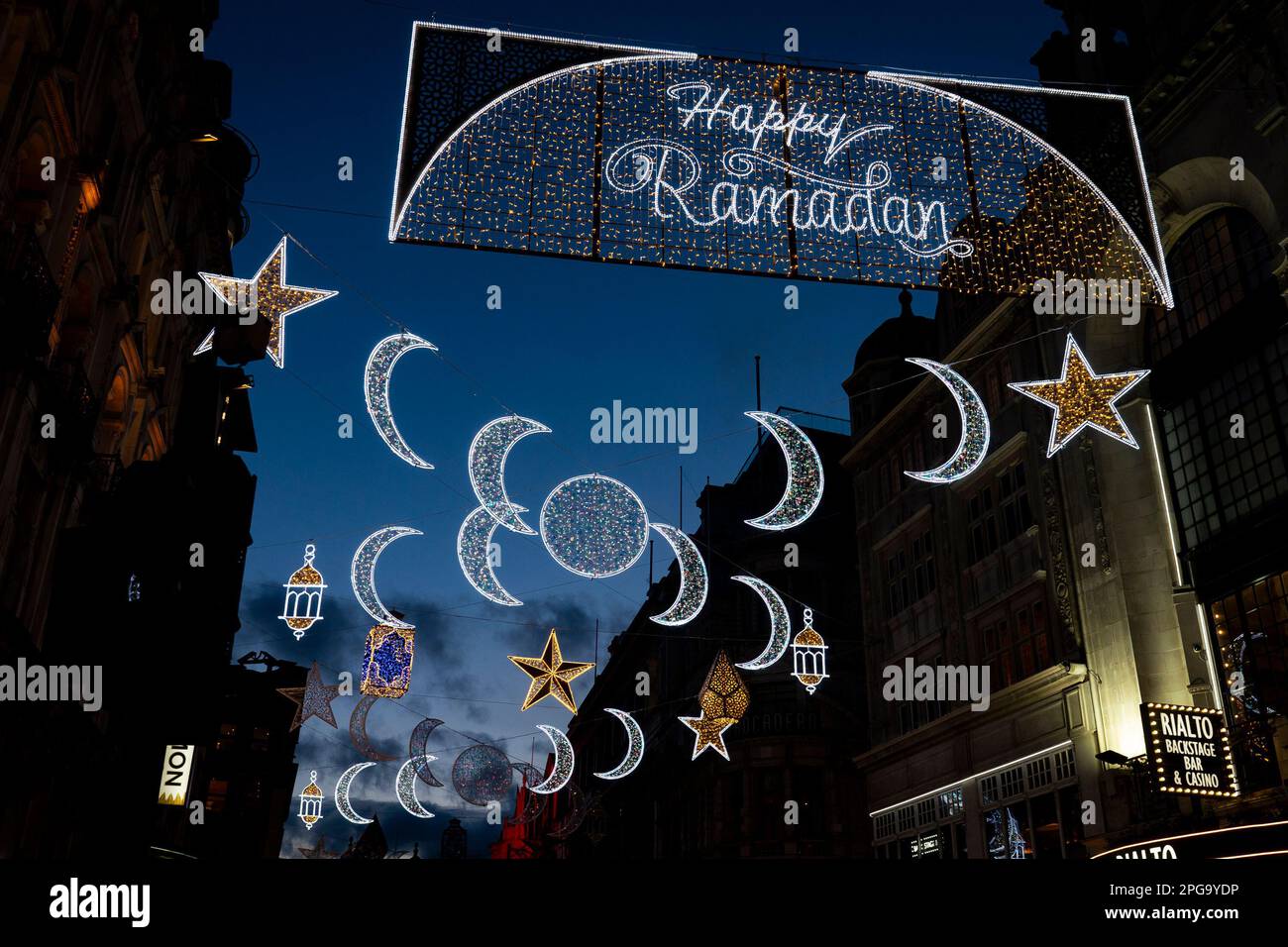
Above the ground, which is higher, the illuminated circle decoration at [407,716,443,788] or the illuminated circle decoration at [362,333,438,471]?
the illuminated circle decoration at [362,333,438,471]

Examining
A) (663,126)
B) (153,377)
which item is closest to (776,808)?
(153,377)

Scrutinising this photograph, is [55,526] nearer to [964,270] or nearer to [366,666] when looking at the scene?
[366,666]

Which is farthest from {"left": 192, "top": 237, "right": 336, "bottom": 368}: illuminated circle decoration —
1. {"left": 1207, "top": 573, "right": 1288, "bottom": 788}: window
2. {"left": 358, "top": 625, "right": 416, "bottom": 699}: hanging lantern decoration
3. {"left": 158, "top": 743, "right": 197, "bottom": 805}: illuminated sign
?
{"left": 1207, "top": 573, "right": 1288, "bottom": 788}: window

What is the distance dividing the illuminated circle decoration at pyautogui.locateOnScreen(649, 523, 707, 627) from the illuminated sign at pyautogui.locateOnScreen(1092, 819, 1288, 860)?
7.53 meters

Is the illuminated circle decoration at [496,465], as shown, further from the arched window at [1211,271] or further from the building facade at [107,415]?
the arched window at [1211,271]

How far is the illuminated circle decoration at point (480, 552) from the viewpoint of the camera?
50.6ft

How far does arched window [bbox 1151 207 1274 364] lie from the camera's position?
19950 mm

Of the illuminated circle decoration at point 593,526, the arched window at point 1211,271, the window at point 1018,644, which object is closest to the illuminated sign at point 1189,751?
the window at point 1018,644

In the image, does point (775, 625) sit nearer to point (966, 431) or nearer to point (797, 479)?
point (797, 479)

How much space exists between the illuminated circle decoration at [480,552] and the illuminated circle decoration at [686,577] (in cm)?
360
